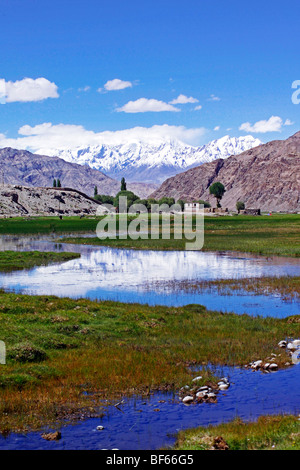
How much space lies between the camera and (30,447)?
1480cm

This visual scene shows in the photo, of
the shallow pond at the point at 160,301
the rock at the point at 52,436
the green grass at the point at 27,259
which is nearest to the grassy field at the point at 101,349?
the rock at the point at 52,436

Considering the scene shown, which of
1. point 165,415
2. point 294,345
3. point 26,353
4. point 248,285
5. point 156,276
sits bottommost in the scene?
point 165,415

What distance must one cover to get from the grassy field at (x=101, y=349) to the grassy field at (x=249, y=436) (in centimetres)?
429

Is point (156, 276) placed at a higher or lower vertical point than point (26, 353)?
lower

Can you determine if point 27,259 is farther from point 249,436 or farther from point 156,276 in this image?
point 249,436

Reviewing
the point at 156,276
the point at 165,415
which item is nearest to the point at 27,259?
the point at 156,276

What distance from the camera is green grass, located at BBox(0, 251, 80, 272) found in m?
59.7

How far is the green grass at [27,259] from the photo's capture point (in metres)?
59.7

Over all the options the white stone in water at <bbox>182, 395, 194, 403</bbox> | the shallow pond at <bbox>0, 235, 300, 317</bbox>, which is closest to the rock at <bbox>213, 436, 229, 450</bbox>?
the white stone in water at <bbox>182, 395, 194, 403</bbox>

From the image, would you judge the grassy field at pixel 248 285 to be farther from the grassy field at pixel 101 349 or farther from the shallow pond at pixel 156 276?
the grassy field at pixel 101 349

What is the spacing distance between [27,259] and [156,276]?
21.4 meters

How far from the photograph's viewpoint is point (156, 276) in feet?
166

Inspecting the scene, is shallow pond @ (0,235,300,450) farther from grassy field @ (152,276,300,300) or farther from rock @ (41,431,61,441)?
grassy field @ (152,276,300,300)
